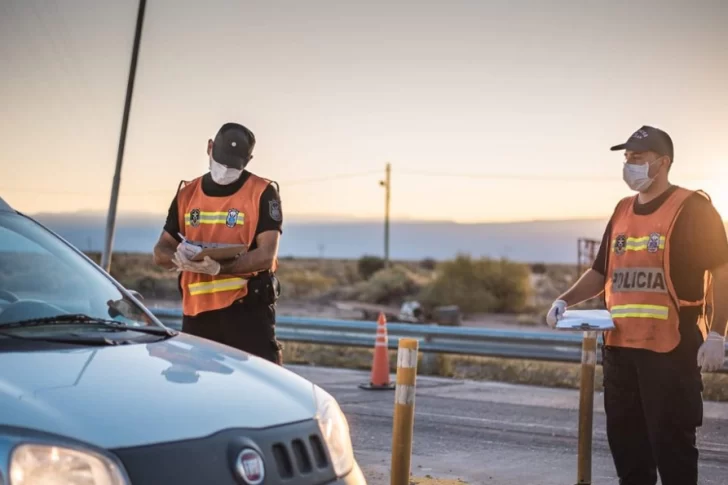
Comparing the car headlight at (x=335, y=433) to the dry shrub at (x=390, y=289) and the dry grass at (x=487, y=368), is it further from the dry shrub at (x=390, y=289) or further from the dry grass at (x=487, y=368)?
the dry shrub at (x=390, y=289)

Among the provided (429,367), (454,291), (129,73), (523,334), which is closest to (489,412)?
(523,334)

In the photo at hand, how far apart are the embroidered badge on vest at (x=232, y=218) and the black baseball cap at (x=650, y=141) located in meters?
2.11

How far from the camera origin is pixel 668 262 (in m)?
5.91

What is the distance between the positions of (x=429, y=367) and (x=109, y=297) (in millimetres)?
10667

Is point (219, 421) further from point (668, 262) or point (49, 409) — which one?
point (668, 262)

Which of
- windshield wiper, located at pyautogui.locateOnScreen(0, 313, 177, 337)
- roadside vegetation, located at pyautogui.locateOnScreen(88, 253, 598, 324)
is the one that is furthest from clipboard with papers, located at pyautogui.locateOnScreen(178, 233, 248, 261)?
roadside vegetation, located at pyautogui.locateOnScreen(88, 253, 598, 324)

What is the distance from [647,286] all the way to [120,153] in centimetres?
1677

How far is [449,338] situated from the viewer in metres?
14.7

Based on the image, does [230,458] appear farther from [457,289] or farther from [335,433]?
[457,289]

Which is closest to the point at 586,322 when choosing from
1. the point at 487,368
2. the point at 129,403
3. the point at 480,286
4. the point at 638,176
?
the point at 638,176

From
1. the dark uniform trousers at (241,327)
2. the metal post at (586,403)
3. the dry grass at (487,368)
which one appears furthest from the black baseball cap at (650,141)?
the dry grass at (487,368)

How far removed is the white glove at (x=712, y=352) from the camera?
5660 mm

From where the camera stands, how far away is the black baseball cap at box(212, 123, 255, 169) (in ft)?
20.7

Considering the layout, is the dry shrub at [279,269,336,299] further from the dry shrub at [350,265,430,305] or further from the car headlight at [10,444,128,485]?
the car headlight at [10,444,128,485]
